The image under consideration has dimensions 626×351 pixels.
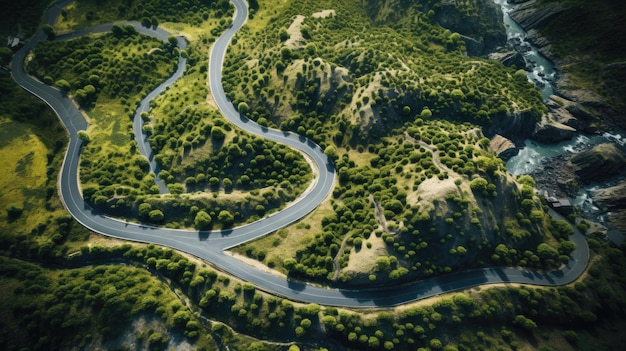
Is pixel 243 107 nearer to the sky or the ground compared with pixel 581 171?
nearer to the sky

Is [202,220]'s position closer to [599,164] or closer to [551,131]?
[551,131]

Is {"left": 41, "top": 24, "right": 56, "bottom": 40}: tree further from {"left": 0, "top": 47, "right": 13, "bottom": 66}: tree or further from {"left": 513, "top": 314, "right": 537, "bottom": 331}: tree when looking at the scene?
{"left": 513, "top": 314, "right": 537, "bottom": 331}: tree

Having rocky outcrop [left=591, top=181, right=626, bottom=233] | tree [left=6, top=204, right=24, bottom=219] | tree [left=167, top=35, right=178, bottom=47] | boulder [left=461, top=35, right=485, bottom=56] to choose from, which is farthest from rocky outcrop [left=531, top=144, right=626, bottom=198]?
tree [left=6, top=204, right=24, bottom=219]

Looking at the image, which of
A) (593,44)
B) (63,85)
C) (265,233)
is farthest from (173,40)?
(593,44)

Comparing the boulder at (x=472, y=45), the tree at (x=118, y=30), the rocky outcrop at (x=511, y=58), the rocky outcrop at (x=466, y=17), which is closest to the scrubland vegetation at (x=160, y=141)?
the tree at (x=118, y=30)

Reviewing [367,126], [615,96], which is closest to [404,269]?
[367,126]

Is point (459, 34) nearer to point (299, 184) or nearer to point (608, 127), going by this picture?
point (608, 127)
